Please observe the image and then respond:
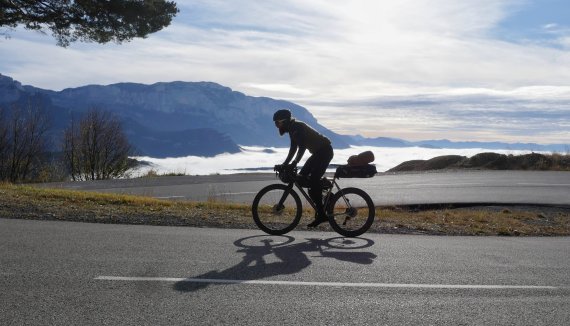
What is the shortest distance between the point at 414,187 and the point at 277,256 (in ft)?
48.2

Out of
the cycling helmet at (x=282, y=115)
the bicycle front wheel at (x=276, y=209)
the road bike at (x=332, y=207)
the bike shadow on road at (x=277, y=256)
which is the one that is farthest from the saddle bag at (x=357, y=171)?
the cycling helmet at (x=282, y=115)

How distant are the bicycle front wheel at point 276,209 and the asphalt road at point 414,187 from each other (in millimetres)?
5962

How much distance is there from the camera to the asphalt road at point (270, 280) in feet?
15.4

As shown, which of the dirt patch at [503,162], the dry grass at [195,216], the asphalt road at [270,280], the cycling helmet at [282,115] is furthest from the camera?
the dirt patch at [503,162]

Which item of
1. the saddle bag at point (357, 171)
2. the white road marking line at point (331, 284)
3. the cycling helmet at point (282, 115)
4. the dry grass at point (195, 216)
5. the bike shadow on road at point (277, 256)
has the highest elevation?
the cycling helmet at point (282, 115)

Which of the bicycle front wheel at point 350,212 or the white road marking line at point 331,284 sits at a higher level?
the bicycle front wheel at point 350,212

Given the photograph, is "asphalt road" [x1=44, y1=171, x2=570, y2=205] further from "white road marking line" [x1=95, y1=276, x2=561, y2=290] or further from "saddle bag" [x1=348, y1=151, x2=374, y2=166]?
"white road marking line" [x1=95, y1=276, x2=561, y2=290]

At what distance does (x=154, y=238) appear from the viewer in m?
8.21

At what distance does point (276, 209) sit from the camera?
942 cm

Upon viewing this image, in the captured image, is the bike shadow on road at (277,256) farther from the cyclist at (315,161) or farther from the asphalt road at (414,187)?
the asphalt road at (414,187)

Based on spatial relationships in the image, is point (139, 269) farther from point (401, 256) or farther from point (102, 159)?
point (102, 159)

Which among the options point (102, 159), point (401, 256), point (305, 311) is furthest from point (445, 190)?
point (102, 159)

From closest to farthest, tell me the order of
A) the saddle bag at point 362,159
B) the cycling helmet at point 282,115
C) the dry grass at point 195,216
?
the cycling helmet at point 282,115 < the saddle bag at point 362,159 < the dry grass at point 195,216

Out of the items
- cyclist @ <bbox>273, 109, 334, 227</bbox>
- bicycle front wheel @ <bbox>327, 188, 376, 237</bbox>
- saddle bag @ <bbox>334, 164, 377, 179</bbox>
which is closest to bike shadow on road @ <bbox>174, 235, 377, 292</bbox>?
bicycle front wheel @ <bbox>327, 188, 376, 237</bbox>
